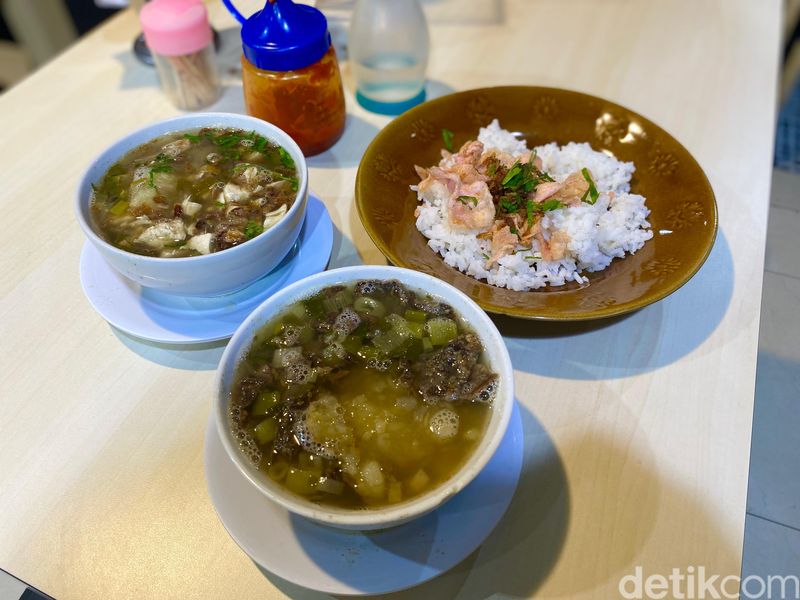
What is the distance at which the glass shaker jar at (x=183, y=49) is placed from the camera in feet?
5.39

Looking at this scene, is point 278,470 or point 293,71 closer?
point 278,470

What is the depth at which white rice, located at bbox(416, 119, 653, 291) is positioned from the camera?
1279mm

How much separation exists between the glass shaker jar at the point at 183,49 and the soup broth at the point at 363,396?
44.1 inches

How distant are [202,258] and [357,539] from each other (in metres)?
0.57

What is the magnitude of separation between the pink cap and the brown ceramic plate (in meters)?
0.71

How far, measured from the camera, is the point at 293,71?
148cm

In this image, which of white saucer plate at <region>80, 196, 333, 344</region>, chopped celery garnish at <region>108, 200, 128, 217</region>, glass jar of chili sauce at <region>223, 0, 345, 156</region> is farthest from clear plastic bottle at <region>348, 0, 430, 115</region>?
chopped celery garnish at <region>108, 200, 128, 217</region>

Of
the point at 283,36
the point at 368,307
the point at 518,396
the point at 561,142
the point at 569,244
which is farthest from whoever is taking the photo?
the point at 561,142

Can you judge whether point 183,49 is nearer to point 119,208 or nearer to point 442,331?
point 119,208

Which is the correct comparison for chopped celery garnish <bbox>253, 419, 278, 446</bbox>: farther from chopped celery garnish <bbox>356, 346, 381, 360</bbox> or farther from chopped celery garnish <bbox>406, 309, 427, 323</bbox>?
chopped celery garnish <bbox>406, 309, 427, 323</bbox>

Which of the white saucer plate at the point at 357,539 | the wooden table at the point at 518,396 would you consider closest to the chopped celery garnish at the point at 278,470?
the white saucer plate at the point at 357,539

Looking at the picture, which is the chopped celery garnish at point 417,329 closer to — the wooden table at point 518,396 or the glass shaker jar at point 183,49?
the wooden table at point 518,396

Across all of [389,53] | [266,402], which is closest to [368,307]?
[266,402]

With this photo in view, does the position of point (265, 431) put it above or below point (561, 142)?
above
